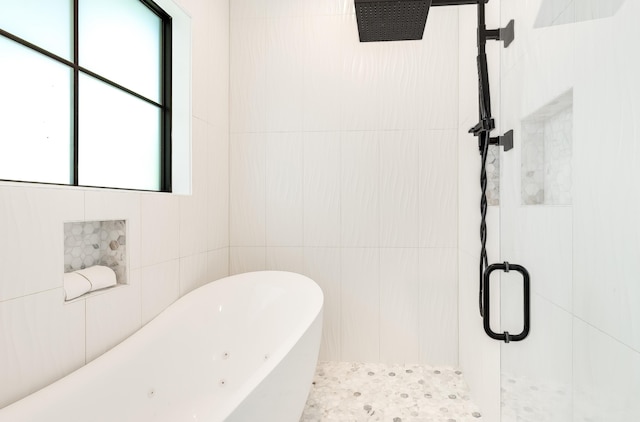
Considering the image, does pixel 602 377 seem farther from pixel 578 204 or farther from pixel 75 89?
pixel 75 89

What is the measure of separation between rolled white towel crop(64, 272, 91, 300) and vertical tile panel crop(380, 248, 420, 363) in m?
1.70

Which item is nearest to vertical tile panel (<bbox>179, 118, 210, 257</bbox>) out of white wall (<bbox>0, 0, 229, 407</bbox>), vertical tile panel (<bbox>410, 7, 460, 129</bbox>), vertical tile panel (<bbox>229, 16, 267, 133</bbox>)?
white wall (<bbox>0, 0, 229, 407</bbox>)

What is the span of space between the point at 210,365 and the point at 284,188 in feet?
3.97

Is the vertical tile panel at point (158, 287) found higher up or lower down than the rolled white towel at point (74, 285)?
lower down

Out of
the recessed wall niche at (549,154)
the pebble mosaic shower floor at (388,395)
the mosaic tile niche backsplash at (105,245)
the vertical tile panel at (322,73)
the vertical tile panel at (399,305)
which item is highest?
the vertical tile panel at (322,73)

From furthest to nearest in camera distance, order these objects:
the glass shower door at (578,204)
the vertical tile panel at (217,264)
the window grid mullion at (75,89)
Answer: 1. the vertical tile panel at (217,264)
2. the window grid mullion at (75,89)
3. the glass shower door at (578,204)

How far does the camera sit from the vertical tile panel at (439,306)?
2434mm

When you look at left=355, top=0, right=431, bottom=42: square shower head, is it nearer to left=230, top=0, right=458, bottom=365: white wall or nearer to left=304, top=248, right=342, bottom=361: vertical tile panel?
left=230, top=0, right=458, bottom=365: white wall

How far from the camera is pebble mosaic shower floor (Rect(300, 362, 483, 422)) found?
1.88 m

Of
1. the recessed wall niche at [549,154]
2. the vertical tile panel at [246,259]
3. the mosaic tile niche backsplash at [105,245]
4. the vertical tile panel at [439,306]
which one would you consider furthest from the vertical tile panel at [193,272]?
the recessed wall niche at [549,154]

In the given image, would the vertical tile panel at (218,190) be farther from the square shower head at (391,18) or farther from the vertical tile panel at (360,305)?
the square shower head at (391,18)

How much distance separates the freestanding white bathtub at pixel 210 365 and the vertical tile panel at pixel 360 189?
0.58 metres

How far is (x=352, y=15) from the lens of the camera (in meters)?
2.50

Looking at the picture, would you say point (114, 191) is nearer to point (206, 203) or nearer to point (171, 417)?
point (206, 203)
